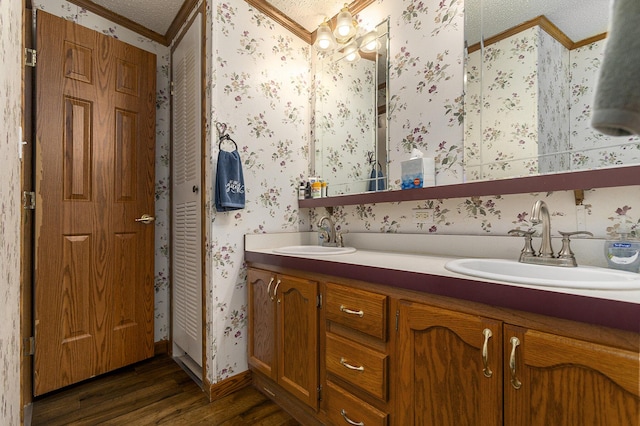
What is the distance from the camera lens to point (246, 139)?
183cm

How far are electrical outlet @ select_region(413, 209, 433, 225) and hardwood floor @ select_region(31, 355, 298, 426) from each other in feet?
3.97

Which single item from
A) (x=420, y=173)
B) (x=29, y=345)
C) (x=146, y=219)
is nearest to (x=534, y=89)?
(x=420, y=173)

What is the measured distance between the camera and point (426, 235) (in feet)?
4.95

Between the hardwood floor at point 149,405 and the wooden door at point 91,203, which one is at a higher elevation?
the wooden door at point 91,203

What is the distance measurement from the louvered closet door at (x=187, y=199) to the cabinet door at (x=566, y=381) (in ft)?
5.24

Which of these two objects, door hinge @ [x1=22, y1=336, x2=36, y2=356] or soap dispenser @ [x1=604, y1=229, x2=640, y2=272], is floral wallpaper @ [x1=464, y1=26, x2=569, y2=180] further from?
door hinge @ [x1=22, y1=336, x2=36, y2=356]

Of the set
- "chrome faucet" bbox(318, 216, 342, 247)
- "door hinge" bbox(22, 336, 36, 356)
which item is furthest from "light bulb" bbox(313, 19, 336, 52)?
"door hinge" bbox(22, 336, 36, 356)

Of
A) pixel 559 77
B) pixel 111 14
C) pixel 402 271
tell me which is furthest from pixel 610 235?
pixel 111 14

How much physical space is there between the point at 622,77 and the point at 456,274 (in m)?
0.69

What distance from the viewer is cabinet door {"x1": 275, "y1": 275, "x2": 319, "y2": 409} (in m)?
1.34

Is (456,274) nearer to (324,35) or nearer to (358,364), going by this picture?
(358,364)

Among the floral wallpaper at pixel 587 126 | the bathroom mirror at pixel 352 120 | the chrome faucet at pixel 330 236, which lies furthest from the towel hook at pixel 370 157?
the floral wallpaper at pixel 587 126

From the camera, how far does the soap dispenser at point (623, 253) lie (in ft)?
3.02

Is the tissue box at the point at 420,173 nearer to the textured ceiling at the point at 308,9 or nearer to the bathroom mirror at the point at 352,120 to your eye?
the bathroom mirror at the point at 352,120
